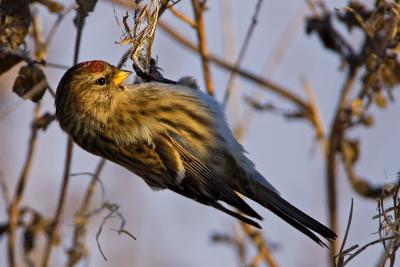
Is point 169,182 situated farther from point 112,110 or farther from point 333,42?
point 333,42

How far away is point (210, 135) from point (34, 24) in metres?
0.98

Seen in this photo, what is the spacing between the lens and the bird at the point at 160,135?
155 inches

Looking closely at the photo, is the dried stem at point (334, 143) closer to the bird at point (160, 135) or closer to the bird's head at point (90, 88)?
the bird at point (160, 135)

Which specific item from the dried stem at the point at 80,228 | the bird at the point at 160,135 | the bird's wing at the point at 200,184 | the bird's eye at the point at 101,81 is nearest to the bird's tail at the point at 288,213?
the bird at the point at 160,135

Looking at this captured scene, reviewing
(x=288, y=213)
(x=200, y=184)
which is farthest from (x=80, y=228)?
(x=288, y=213)

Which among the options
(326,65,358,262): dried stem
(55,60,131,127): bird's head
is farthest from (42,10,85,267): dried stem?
(326,65,358,262): dried stem

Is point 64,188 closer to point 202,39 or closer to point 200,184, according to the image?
point 200,184

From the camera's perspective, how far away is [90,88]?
3998 mm

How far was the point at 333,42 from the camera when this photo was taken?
4.28 metres

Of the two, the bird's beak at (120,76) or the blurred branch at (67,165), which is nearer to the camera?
the blurred branch at (67,165)

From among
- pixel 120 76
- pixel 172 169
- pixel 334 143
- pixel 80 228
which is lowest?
pixel 80 228

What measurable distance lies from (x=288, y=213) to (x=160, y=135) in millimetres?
738

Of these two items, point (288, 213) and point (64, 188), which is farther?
point (288, 213)

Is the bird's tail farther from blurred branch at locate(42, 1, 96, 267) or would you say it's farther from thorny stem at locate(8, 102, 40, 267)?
thorny stem at locate(8, 102, 40, 267)
